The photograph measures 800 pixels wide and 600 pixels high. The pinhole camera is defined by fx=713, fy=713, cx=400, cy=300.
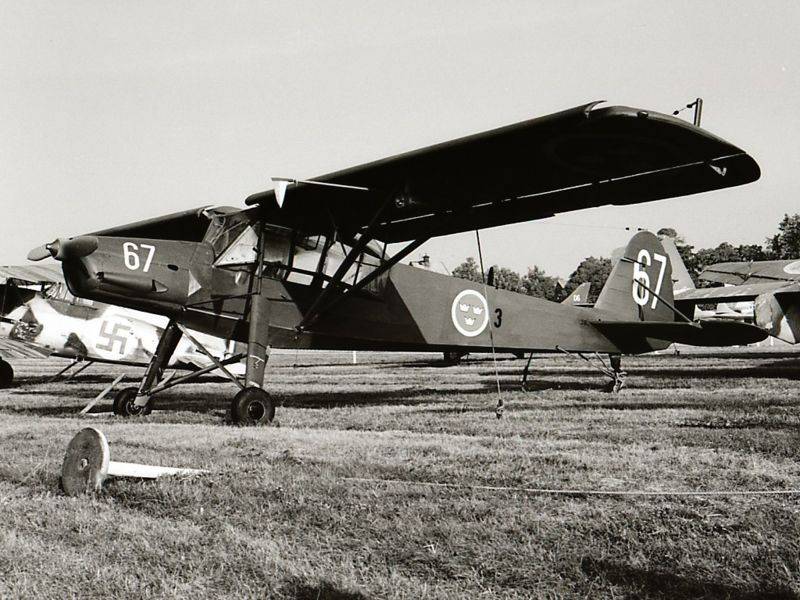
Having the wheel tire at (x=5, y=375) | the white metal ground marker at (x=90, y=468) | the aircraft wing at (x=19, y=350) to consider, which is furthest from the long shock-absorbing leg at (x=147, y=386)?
the wheel tire at (x=5, y=375)

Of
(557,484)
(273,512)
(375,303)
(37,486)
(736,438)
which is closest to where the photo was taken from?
(273,512)

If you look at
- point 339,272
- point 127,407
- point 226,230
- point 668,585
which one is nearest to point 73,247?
point 226,230

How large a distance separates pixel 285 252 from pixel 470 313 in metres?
3.50

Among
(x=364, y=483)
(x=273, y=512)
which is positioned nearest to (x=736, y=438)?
(x=364, y=483)

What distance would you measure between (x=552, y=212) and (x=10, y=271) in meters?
12.7

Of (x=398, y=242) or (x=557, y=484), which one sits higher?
(x=398, y=242)

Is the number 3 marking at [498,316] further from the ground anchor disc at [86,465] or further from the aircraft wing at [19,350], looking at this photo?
the aircraft wing at [19,350]

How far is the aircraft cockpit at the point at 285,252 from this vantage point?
8805mm

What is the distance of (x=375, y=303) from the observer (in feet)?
33.1

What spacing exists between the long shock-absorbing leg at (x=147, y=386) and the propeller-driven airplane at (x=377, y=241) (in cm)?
2

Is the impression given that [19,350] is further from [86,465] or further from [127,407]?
[86,465]

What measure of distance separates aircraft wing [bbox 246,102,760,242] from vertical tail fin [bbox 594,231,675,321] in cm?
513

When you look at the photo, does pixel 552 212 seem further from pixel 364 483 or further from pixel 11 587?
pixel 11 587

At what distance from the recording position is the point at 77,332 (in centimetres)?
1456
